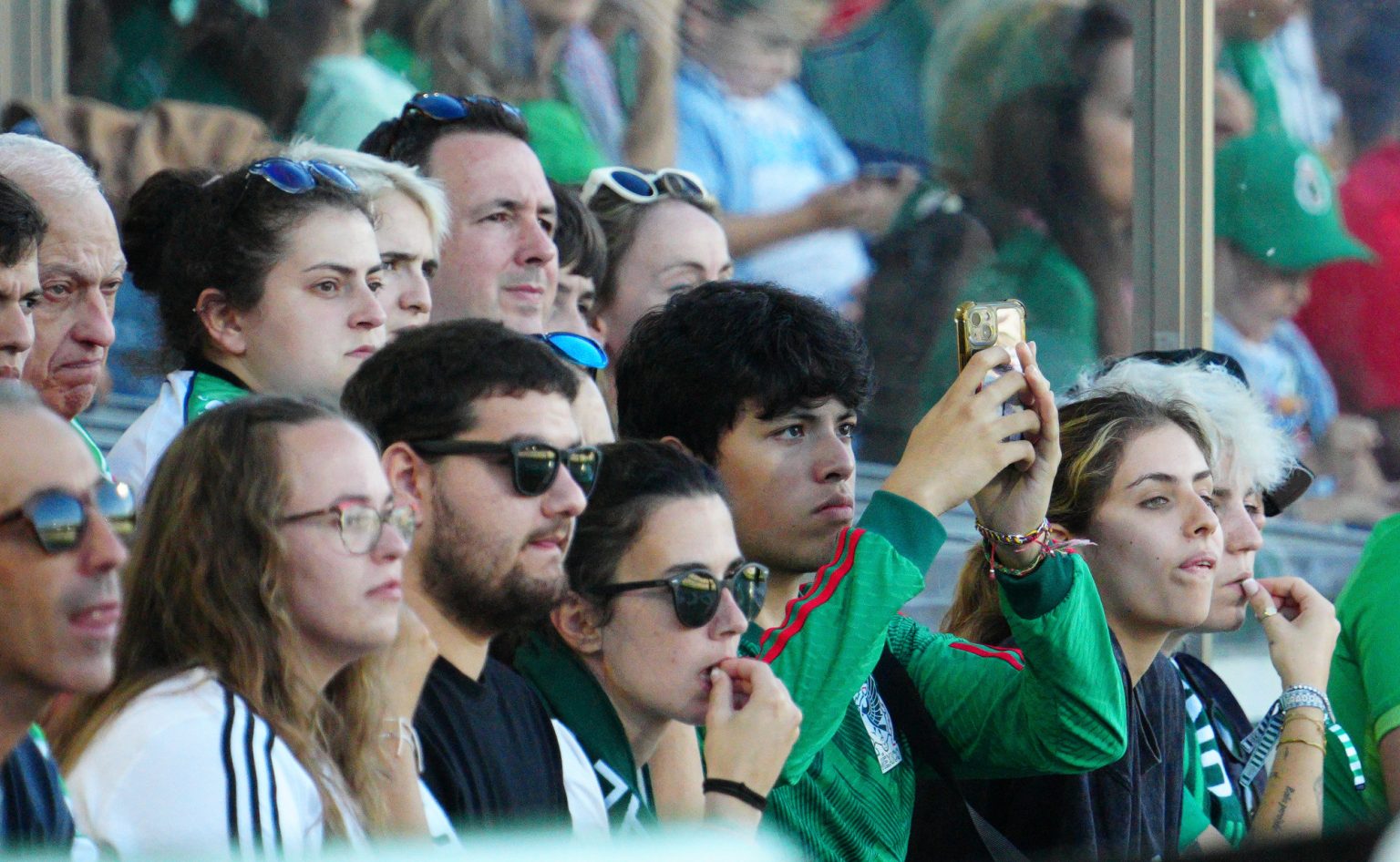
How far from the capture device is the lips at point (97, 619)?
174 centimetres

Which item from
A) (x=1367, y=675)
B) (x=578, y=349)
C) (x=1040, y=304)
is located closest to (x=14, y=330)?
(x=578, y=349)

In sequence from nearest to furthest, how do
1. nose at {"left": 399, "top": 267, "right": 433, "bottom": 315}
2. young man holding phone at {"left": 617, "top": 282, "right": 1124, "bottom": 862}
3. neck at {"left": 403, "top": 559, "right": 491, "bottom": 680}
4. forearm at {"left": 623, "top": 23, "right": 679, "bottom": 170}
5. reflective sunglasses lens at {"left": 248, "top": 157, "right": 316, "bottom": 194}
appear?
neck at {"left": 403, "top": 559, "right": 491, "bottom": 680} → young man holding phone at {"left": 617, "top": 282, "right": 1124, "bottom": 862} → reflective sunglasses lens at {"left": 248, "top": 157, "right": 316, "bottom": 194} → nose at {"left": 399, "top": 267, "right": 433, "bottom": 315} → forearm at {"left": 623, "top": 23, "right": 679, "bottom": 170}

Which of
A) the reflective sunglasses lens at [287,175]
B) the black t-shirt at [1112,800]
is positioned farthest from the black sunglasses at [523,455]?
the black t-shirt at [1112,800]

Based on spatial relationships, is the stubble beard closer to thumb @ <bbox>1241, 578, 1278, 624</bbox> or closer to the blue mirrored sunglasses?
the blue mirrored sunglasses

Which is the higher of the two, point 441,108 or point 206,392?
point 441,108

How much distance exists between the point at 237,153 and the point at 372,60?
0.40 metres

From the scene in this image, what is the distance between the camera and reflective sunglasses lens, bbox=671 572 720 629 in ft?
8.18

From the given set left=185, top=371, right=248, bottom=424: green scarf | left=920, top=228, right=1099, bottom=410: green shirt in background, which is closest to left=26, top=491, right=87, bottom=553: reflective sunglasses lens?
left=185, top=371, right=248, bottom=424: green scarf

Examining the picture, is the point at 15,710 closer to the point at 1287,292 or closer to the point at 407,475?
the point at 407,475

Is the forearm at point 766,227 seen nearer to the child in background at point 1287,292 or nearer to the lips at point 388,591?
the child in background at point 1287,292

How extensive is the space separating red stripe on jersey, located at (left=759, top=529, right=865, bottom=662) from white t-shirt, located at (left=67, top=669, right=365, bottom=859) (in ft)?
2.89

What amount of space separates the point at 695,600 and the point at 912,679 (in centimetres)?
72

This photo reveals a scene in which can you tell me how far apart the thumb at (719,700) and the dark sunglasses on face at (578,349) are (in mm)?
603

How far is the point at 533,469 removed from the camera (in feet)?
7.57
